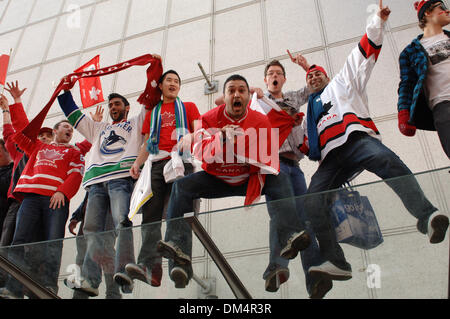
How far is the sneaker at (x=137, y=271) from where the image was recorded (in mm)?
2157

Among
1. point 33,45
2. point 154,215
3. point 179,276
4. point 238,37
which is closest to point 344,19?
point 238,37

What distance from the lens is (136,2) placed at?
21.8 feet

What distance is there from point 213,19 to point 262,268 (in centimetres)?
447

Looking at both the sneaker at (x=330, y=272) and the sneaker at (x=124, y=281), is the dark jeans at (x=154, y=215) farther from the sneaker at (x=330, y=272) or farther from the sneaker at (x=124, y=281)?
the sneaker at (x=330, y=272)

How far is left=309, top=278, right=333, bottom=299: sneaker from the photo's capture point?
1.88 m

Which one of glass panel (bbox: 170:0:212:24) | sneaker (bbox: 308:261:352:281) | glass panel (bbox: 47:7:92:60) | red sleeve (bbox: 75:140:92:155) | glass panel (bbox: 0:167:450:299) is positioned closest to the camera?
glass panel (bbox: 0:167:450:299)

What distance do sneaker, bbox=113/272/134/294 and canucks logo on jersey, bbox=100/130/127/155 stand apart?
1.22 meters

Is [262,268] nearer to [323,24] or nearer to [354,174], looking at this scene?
[354,174]

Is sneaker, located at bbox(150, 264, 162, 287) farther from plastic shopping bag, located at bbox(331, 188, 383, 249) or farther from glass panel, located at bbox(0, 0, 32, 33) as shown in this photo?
glass panel, located at bbox(0, 0, 32, 33)

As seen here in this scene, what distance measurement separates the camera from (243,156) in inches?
99.9

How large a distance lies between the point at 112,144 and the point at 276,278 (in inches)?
70.7

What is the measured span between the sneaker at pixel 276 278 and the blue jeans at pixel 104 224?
70 centimetres

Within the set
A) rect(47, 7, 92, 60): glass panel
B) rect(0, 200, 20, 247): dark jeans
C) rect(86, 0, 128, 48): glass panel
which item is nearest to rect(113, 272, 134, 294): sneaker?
rect(0, 200, 20, 247): dark jeans
